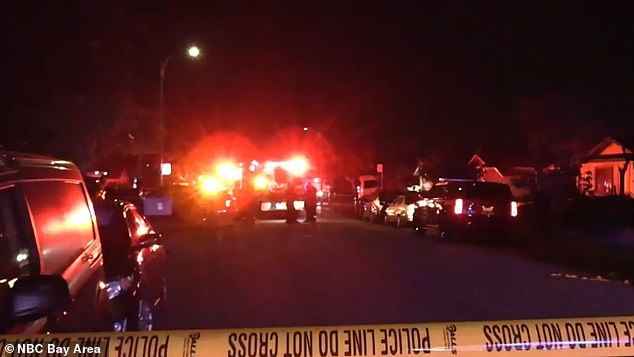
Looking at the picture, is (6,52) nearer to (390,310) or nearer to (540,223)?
(390,310)

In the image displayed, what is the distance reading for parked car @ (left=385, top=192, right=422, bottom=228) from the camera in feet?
101

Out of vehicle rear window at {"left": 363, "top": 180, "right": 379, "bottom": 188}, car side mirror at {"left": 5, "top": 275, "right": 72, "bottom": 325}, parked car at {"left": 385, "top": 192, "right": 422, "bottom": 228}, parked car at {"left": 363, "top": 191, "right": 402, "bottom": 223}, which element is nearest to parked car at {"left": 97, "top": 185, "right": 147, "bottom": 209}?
car side mirror at {"left": 5, "top": 275, "right": 72, "bottom": 325}

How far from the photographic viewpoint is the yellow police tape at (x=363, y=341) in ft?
12.7

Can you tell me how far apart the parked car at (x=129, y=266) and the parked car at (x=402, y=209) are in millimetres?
20357

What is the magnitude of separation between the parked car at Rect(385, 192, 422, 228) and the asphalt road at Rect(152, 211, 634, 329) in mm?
7626

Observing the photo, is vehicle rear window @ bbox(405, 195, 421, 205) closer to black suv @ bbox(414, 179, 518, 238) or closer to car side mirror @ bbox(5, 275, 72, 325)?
black suv @ bbox(414, 179, 518, 238)

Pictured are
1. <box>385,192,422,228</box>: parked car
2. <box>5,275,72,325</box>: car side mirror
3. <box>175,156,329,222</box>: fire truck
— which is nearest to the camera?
<box>5,275,72,325</box>: car side mirror

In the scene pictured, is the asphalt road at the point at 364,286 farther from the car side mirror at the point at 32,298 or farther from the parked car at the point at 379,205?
the parked car at the point at 379,205

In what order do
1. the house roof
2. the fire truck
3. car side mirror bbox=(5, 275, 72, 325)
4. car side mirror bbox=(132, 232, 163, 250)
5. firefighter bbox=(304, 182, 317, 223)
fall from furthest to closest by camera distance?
the house roof < firefighter bbox=(304, 182, 317, 223) < the fire truck < car side mirror bbox=(132, 232, 163, 250) < car side mirror bbox=(5, 275, 72, 325)

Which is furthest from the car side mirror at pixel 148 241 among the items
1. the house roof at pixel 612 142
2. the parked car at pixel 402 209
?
the house roof at pixel 612 142

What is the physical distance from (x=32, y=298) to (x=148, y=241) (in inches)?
216

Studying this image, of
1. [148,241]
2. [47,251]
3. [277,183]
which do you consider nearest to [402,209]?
[277,183]

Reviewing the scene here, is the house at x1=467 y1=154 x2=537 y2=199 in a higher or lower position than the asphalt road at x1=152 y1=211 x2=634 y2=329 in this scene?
higher

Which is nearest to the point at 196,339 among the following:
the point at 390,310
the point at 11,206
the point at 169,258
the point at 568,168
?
the point at 11,206
